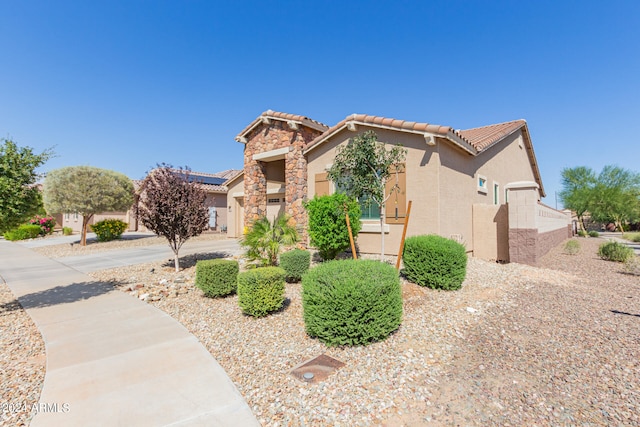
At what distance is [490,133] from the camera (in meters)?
14.8

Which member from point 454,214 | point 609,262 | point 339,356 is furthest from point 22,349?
point 609,262

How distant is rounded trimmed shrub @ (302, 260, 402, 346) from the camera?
4297mm

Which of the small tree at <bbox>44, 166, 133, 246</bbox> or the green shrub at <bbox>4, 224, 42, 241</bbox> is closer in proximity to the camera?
the small tree at <bbox>44, 166, 133, 246</bbox>

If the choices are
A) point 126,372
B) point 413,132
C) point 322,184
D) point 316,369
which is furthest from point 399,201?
point 126,372

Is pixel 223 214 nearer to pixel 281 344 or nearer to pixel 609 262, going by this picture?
pixel 281 344

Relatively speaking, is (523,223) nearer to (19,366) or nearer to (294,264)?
(294,264)

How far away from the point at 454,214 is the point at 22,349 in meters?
11.6

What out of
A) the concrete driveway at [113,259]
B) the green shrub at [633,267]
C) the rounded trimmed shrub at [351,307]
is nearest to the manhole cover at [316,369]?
the rounded trimmed shrub at [351,307]

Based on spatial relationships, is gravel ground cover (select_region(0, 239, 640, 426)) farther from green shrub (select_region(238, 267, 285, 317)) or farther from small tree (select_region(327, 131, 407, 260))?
small tree (select_region(327, 131, 407, 260))

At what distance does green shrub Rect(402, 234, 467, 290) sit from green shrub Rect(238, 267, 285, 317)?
11.1ft

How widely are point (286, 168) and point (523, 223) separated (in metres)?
9.66

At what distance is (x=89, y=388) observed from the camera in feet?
11.9

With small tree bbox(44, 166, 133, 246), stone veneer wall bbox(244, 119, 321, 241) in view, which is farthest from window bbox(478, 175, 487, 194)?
small tree bbox(44, 166, 133, 246)

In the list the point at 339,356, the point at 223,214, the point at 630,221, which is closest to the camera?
the point at 339,356
